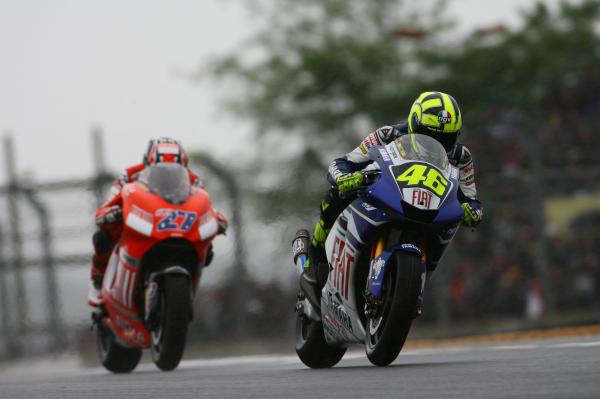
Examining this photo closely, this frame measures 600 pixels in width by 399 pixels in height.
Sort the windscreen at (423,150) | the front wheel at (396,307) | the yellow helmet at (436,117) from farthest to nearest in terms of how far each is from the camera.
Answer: the yellow helmet at (436,117) < the windscreen at (423,150) < the front wheel at (396,307)

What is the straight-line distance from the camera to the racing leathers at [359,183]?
7.32 meters

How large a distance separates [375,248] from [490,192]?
21.7ft

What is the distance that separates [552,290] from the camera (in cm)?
1334

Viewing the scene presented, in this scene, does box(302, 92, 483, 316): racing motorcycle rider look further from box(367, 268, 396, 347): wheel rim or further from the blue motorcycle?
box(367, 268, 396, 347): wheel rim

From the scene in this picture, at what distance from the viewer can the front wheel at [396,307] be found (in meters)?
6.67

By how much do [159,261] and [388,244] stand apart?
9.17 ft

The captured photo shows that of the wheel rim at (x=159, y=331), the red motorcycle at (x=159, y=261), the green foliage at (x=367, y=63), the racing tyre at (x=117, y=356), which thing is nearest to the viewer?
the red motorcycle at (x=159, y=261)

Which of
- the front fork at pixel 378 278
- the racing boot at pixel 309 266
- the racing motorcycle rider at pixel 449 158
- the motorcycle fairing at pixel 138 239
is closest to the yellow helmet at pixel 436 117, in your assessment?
the racing motorcycle rider at pixel 449 158

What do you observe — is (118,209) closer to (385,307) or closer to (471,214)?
(471,214)

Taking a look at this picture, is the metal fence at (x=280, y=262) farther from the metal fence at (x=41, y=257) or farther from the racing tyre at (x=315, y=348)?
the racing tyre at (x=315, y=348)

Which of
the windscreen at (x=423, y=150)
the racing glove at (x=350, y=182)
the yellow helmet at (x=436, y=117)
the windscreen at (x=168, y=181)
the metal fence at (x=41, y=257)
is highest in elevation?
the yellow helmet at (x=436, y=117)

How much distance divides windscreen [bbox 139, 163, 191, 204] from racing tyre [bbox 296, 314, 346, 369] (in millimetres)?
1827

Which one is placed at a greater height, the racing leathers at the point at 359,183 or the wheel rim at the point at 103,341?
the racing leathers at the point at 359,183

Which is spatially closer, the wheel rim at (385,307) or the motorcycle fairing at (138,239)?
the wheel rim at (385,307)
